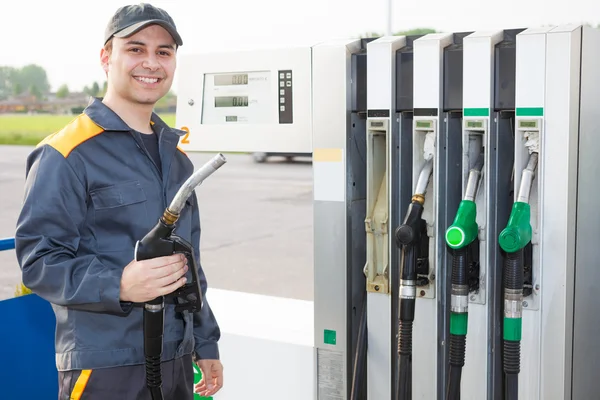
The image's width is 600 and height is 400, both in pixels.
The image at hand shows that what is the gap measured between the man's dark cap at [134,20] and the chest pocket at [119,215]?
377 mm

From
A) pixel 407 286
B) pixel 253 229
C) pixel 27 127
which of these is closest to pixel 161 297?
pixel 407 286

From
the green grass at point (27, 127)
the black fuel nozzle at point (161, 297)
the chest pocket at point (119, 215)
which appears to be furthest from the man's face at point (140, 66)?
the green grass at point (27, 127)

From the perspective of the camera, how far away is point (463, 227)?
6.47 feet

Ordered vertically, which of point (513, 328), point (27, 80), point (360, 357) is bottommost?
point (360, 357)

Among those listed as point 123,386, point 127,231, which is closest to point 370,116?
point 127,231

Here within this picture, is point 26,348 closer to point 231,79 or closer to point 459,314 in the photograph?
point 231,79

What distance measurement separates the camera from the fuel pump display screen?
2625 millimetres

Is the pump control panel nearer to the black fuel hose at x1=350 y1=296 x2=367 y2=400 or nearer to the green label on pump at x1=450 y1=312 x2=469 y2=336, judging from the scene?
the black fuel hose at x1=350 y1=296 x2=367 y2=400

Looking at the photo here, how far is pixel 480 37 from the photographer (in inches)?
79.7

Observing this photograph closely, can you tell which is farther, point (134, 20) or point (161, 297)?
point (134, 20)

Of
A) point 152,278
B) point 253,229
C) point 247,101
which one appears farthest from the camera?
point 253,229

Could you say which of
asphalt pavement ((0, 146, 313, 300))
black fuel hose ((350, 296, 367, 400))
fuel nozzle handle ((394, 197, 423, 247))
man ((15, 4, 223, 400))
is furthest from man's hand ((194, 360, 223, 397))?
asphalt pavement ((0, 146, 313, 300))

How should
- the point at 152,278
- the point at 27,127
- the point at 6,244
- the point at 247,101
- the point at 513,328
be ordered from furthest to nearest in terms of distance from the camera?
the point at 27,127 < the point at 6,244 < the point at 247,101 < the point at 513,328 < the point at 152,278

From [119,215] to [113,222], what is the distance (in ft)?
0.08
